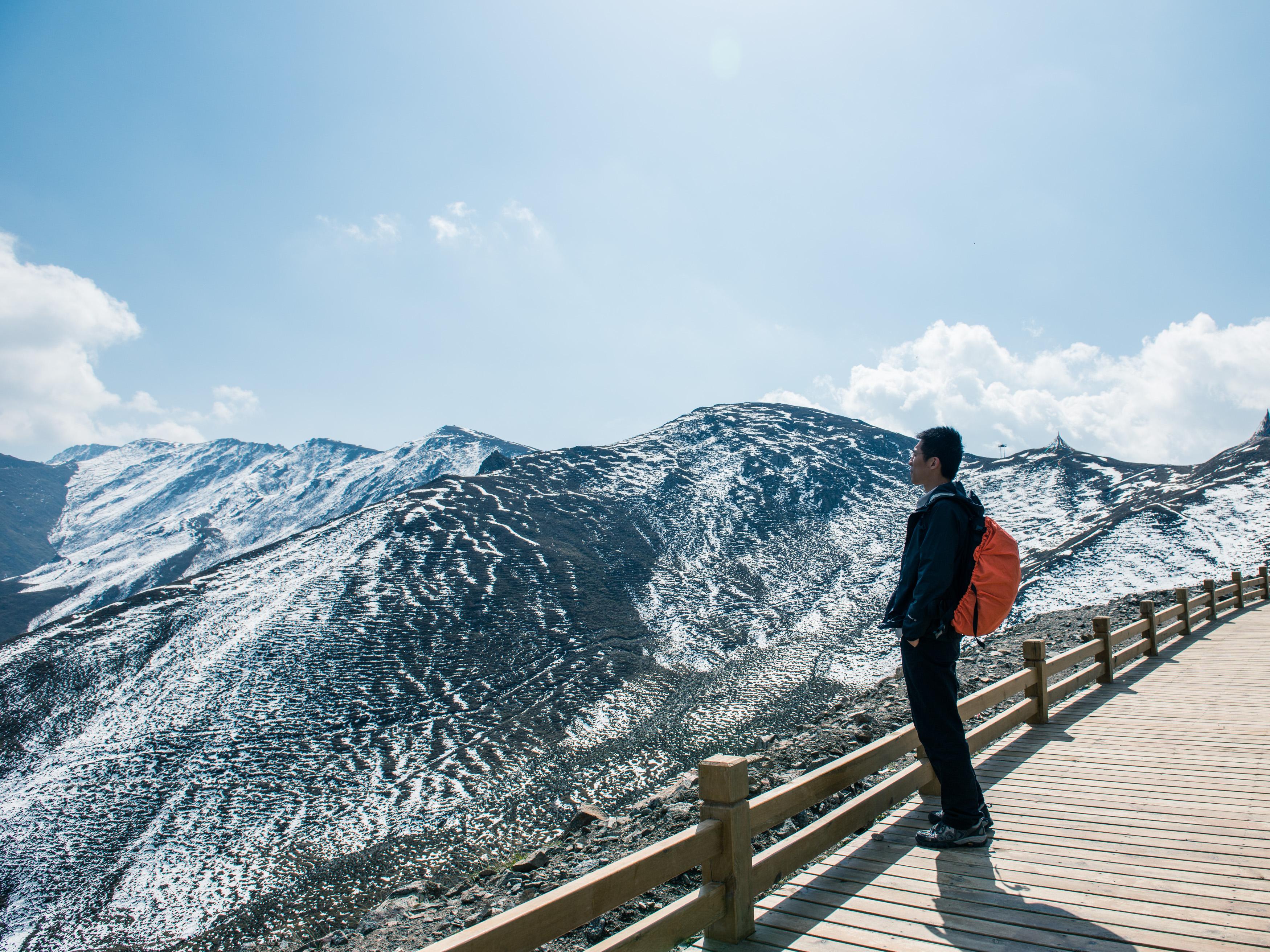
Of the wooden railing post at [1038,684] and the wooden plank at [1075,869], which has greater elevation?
the wooden railing post at [1038,684]

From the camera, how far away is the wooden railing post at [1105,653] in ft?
32.9

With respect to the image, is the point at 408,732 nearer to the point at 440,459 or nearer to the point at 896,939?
the point at 896,939

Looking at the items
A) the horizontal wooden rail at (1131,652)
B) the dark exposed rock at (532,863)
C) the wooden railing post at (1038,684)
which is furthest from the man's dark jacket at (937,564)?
the dark exposed rock at (532,863)

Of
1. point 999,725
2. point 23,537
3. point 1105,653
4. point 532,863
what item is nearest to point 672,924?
point 999,725

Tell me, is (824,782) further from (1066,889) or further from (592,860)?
(592,860)

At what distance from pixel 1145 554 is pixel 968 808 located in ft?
154

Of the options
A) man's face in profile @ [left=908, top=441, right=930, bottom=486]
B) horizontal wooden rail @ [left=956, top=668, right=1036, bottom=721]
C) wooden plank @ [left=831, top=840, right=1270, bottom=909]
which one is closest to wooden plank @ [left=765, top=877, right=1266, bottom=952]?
wooden plank @ [left=831, top=840, right=1270, bottom=909]

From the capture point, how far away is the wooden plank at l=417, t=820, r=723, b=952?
234 cm

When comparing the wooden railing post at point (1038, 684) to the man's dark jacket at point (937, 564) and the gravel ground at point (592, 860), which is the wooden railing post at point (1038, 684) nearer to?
the gravel ground at point (592, 860)

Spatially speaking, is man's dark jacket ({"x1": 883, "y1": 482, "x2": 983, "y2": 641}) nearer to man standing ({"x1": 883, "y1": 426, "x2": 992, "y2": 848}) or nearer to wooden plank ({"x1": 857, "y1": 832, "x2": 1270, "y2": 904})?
man standing ({"x1": 883, "y1": 426, "x2": 992, "y2": 848})

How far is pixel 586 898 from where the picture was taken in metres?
2.79

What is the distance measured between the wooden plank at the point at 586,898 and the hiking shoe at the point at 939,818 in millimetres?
2163

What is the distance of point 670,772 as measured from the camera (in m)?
22.5

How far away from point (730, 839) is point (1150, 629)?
12.7 meters
